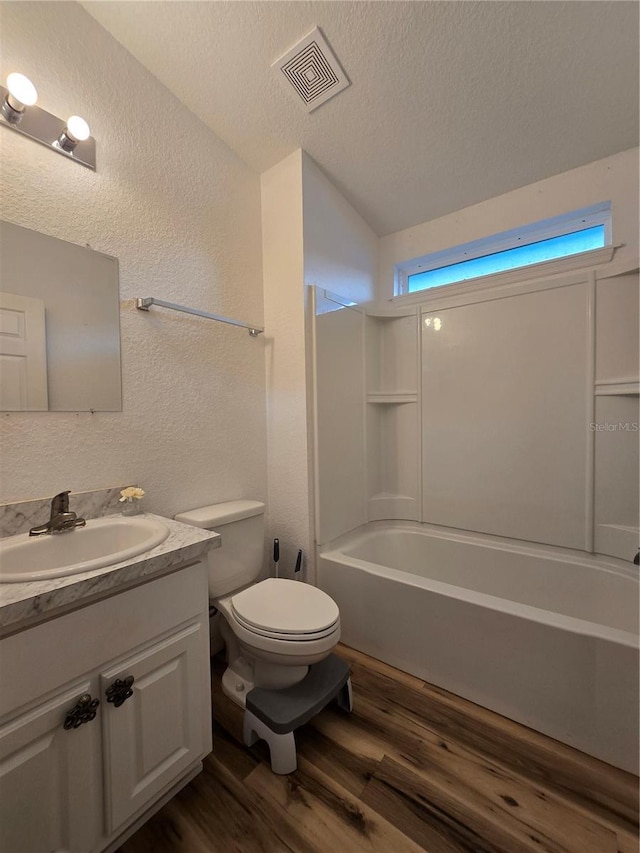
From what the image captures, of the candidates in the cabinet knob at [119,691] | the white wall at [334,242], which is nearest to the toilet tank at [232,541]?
the cabinet knob at [119,691]

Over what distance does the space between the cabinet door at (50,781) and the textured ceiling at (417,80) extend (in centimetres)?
217

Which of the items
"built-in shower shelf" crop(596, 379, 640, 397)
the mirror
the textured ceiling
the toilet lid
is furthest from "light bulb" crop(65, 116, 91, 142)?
"built-in shower shelf" crop(596, 379, 640, 397)

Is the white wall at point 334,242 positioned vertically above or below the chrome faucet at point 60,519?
above

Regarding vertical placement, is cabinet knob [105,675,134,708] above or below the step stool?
above

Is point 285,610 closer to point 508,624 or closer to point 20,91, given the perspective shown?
point 508,624

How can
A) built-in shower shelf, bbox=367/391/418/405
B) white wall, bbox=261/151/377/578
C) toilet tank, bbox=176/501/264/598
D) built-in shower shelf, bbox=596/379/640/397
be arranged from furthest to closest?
built-in shower shelf, bbox=367/391/418/405, white wall, bbox=261/151/377/578, built-in shower shelf, bbox=596/379/640/397, toilet tank, bbox=176/501/264/598

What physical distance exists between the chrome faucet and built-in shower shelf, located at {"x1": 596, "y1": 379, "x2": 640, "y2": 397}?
2326mm

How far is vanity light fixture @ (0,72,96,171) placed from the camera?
102cm

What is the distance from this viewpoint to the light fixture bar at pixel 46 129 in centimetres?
107

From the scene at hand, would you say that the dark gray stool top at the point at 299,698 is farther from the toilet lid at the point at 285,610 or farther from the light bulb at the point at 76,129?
the light bulb at the point at 76,129

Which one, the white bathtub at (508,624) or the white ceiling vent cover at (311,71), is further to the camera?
the white ceiling vent cover at (311,71)

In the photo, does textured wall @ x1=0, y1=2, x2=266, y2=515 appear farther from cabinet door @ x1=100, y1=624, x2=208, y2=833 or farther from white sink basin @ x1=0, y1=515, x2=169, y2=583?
cabinet door @ x1=100, y1=624, x2=208, y2=833

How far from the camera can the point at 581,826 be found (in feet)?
Result: 3.24

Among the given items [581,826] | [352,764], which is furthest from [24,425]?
[581,826]
